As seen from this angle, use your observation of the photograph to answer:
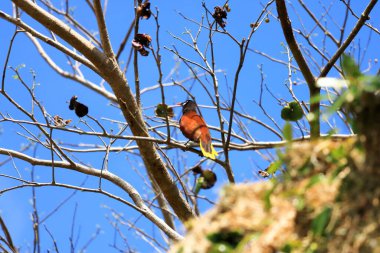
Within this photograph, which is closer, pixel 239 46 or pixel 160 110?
pixel 239 46

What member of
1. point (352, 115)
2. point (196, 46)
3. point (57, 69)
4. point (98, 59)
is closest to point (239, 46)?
point (196, 46)

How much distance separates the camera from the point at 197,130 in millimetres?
4496

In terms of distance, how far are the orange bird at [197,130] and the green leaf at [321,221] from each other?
9.51 feet

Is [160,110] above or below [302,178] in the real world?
above

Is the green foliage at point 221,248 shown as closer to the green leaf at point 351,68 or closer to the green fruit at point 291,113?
the green leaf at point 351,68

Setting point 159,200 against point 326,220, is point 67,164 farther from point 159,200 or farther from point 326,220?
point 326,220

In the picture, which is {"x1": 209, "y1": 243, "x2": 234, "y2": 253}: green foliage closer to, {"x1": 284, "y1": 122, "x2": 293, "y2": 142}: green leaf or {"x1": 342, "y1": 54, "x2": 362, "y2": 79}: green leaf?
{"x1": 284, "y1": 122, "x2": 293, "y2": 142}: green leaf

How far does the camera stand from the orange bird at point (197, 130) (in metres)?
4.31

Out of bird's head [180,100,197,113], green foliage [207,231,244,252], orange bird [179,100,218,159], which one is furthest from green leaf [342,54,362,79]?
bird's head [180,100,197,113]

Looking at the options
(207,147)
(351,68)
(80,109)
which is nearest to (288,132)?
(351,68)

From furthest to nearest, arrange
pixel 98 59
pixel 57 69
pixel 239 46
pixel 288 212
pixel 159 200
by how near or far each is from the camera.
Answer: pixel 57 69
pixel 159 200
pixel 98 59
pixel 239 46
pixel 288 212

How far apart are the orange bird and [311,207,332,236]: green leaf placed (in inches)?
114

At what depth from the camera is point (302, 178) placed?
1209 millimetres

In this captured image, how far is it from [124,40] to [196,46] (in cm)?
173
